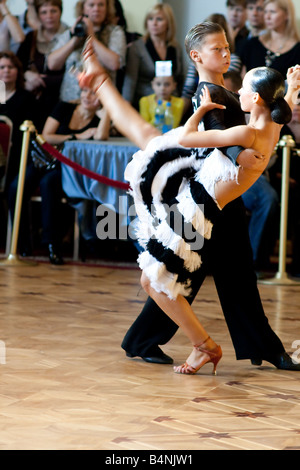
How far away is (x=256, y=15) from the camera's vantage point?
637 centimetres

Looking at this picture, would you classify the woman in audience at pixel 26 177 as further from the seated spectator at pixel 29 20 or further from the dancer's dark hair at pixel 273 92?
the dancer's dark hair at pixel 273 92

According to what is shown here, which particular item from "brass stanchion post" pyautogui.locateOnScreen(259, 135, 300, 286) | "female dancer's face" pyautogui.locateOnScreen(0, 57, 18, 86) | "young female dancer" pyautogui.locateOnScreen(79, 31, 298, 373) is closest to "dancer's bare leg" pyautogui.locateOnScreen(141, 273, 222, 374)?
"young female dancer" pyautogui.locateOnScreen(79, 31, 298, 373)

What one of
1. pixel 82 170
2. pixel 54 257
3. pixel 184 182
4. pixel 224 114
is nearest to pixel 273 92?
pixel 224 114

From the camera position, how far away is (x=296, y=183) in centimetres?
555

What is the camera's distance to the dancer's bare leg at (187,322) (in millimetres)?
2705

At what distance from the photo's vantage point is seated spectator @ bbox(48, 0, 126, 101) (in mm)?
6520

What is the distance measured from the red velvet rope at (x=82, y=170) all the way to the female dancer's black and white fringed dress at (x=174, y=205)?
251cm

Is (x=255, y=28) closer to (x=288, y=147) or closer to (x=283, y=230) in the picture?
(x=288, y=147)

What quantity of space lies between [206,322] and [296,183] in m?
2.07

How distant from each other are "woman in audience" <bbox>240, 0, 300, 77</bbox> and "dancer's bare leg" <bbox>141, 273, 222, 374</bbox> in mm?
3551

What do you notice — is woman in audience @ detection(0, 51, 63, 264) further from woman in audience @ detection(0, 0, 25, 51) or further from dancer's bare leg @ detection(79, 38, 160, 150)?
dancer's bare leg @ detection(79, 38, 160, 150)

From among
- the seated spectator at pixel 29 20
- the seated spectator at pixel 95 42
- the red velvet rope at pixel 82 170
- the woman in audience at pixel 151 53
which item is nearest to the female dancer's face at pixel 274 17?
the woman in audience at pixel 151 53

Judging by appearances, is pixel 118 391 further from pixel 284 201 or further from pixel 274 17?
pixel 274 17

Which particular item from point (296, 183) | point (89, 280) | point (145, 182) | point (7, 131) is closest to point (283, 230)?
point (296, 183)
